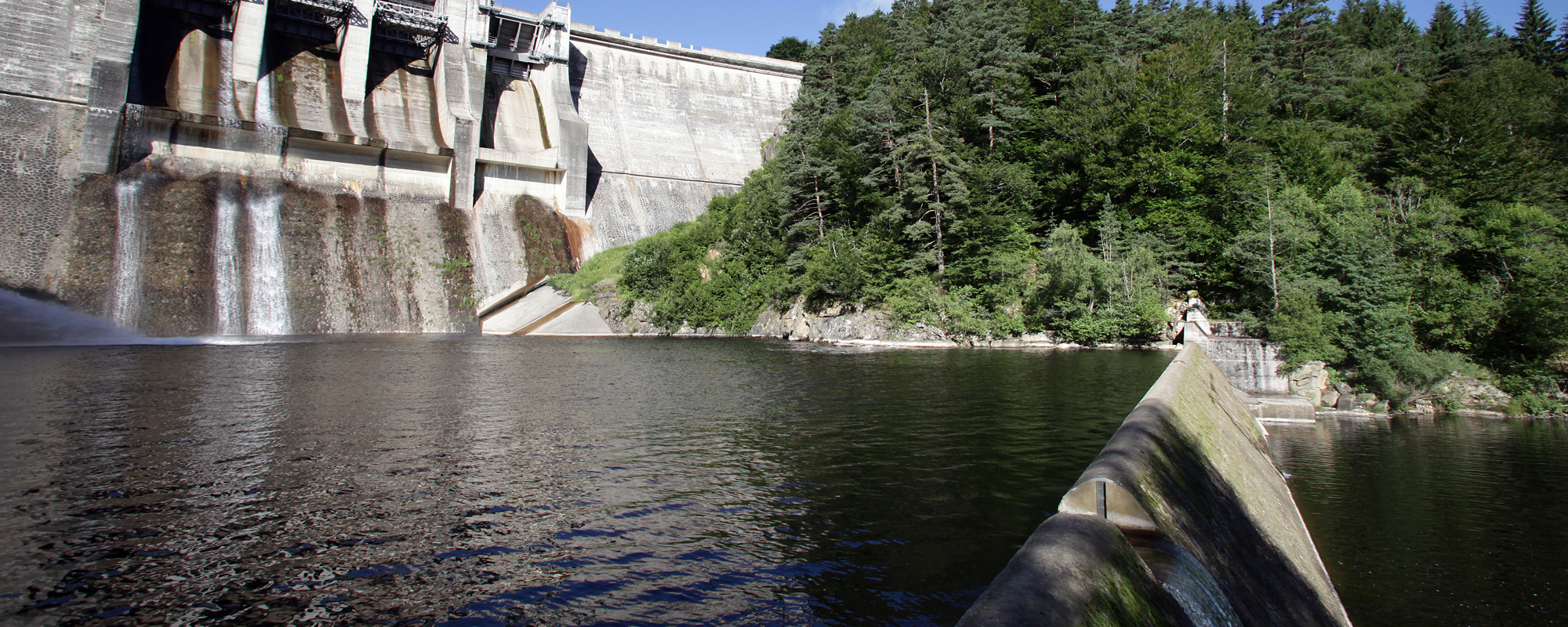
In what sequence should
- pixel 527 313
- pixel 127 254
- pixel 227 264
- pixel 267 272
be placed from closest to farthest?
pixel 127 254 < pixel 227 264 < pixel 267 272 < pixel 527 313

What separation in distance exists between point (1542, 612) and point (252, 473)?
1347 centimetres

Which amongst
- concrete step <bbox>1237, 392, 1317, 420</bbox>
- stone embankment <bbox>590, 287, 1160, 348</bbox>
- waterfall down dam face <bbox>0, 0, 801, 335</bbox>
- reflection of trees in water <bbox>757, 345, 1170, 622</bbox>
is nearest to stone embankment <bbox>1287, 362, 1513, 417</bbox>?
concrete step <bbox>1237, 392, 1317, 420</bbox>

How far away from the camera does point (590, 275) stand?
144 feet

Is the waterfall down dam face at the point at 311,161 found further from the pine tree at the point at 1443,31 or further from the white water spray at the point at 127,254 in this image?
the pine tree at the point at 1443,31

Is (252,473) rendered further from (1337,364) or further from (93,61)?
(93,61)

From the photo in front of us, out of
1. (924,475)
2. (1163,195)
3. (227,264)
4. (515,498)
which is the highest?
(1163,195)

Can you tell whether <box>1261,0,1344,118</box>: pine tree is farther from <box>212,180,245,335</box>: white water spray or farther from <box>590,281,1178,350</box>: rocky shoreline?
<box>212,180,245,335</box>: white water spray

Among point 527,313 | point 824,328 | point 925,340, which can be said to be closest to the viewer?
point 925,340

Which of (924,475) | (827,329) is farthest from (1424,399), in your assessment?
(827,329)

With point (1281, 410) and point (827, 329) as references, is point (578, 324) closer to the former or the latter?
point (827, 329)

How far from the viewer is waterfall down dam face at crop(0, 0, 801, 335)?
31438 mm

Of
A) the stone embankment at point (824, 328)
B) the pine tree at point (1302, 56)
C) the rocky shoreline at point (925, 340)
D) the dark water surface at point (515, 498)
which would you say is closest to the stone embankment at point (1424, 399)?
the rocky shoreline at point (925, 340)

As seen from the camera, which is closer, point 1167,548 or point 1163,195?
point 1167,548

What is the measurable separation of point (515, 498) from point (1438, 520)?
11.5m
